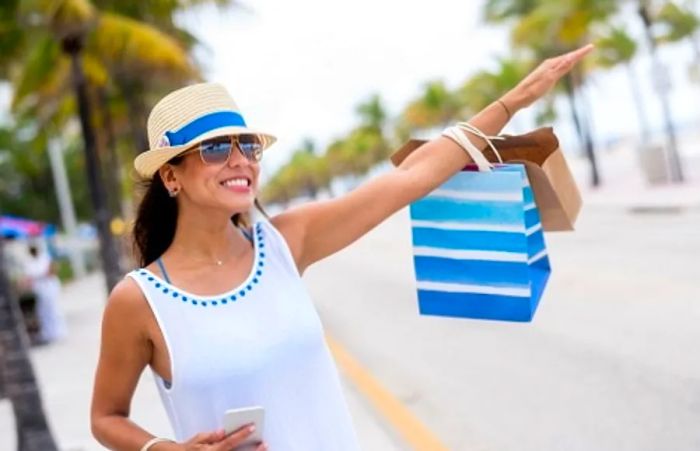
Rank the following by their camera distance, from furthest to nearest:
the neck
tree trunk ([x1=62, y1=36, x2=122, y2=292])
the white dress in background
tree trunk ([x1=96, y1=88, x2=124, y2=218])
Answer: tree trunk ([x1=96, y1=88, x2=124, y2=218]) → the white dress in background → tree trunk ([x1=62, y1=36, x2=122, y2=292]) → the neck

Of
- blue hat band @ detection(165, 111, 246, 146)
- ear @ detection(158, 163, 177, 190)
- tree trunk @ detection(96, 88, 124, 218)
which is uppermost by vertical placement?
tree trunk @ detection(96, 88, 124, 218)

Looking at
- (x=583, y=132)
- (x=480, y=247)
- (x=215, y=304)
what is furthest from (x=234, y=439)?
(x=583, y=132)

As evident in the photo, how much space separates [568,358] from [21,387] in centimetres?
395

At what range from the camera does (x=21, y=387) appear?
5770mm

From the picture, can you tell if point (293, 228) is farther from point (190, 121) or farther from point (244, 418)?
point (244, 418)

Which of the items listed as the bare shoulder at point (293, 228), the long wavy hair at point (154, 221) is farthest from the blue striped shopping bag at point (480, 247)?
the long wavy hair at point (154, 221)

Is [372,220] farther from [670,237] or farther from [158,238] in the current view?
[670,237]

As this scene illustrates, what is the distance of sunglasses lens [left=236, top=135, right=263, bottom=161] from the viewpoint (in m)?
2.00

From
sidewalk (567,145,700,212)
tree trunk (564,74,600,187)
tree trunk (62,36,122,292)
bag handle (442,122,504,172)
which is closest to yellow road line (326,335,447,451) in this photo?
bag handle (442,122,504,172)

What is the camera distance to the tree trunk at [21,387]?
562 centimetres

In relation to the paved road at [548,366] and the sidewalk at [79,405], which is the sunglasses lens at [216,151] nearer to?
the sidewalk at [79,405]

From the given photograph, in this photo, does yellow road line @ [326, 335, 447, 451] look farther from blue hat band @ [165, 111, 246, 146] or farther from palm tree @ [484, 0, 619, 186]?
palm tree @ [484, 0, 619, 186]

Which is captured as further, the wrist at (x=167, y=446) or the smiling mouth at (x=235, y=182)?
the smiling mouth at (x=235, y=182)

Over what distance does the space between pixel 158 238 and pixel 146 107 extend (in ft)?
71.6
